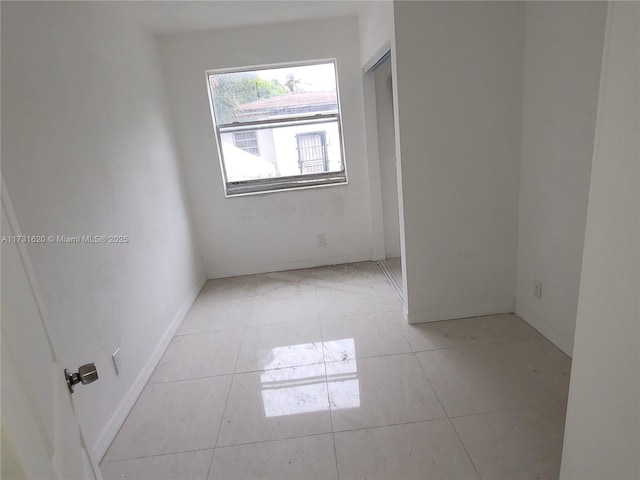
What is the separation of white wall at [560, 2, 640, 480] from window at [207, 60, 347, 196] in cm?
310

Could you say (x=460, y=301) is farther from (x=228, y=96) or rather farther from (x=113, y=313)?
(x=228, y=96)

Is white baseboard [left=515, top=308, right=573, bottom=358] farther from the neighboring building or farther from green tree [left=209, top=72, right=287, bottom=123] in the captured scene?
green tree [left=209, top=72, right=287, bottom=123]

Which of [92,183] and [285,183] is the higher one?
[92,183]

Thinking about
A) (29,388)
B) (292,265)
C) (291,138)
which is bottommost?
(292,265)

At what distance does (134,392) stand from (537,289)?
2578mm

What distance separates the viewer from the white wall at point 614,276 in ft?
2.11

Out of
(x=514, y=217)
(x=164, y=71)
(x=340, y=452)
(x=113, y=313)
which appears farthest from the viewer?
(x=164, y=71)

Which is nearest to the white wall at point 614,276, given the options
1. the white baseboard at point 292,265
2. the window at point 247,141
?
the white baseboard at point 292,265

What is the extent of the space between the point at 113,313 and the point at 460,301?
225 cm

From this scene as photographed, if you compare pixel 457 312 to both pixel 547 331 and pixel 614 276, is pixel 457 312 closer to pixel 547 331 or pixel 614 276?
pixel 547 331

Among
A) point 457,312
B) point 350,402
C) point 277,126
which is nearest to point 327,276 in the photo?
point 457,312

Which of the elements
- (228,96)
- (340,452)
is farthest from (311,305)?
(228,96)

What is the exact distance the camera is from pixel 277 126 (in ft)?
11.9

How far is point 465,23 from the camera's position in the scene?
83.0 inches
